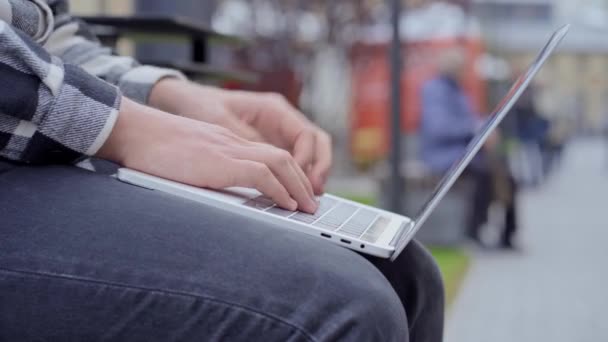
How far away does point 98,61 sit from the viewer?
1211 millimetres

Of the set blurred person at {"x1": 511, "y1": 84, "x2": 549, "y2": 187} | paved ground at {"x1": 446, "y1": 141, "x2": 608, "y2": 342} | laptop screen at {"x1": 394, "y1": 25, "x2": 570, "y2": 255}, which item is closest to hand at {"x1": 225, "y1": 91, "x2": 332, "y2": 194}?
laptop screen at {"x1": 394, "y1": 25, "x2": 570, "y2": 255}

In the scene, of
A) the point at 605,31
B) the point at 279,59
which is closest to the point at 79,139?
the point at 279,59

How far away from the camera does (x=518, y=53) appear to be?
10773mm

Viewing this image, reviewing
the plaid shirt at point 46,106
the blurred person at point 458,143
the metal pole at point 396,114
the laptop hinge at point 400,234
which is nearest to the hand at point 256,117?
the laptop hinge at point 400,234

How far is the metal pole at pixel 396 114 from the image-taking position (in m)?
3.86

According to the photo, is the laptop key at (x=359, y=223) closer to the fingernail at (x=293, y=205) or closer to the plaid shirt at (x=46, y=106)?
the fingernail at (x=293, y=205)

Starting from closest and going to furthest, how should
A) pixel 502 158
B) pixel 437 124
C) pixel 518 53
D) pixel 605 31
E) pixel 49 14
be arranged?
pixel 49 14
pixel 437 124
pixel 502 158
pixel 518 53
pixel 605 31

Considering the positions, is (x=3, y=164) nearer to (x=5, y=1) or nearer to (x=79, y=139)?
(x=79, y=139)

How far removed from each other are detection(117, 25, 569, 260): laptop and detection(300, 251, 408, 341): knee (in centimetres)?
8

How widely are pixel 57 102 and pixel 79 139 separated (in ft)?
0.15

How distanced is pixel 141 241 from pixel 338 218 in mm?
287

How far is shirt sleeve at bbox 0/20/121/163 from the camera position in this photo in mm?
821

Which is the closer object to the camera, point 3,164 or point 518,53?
point 3,164

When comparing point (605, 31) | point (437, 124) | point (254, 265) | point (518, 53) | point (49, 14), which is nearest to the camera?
point (254, 265)
